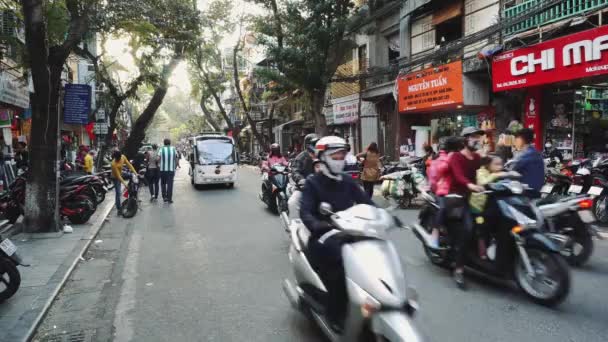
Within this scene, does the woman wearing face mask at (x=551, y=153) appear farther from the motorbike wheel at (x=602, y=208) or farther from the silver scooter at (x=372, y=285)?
the silver scooter at (x=372, y=285)

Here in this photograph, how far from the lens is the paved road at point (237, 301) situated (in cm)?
402

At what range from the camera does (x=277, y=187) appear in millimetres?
10516

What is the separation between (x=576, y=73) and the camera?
34.2 ft

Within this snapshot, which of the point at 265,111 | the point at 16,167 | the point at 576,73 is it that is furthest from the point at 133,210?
the point at 265,111

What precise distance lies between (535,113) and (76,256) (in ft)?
37.9

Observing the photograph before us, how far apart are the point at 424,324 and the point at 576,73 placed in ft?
28.9

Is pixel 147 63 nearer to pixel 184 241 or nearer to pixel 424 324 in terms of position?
pixel 184 241

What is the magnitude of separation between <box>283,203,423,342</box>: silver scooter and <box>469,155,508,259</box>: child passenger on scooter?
84.0 inches

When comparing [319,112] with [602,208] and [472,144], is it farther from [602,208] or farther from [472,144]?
[472,144]

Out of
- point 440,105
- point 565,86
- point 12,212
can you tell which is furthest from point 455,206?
point 440,105

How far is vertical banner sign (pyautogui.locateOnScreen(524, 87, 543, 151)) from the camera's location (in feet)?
41.5

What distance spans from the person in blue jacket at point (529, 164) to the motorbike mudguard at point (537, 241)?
1.27m

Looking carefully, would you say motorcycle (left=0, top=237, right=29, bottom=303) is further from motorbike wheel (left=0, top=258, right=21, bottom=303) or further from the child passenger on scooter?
the child passenger on scooter

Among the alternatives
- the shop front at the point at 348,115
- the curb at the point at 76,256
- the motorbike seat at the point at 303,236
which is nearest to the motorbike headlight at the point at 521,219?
the motorbike seat at the point at 303,236
